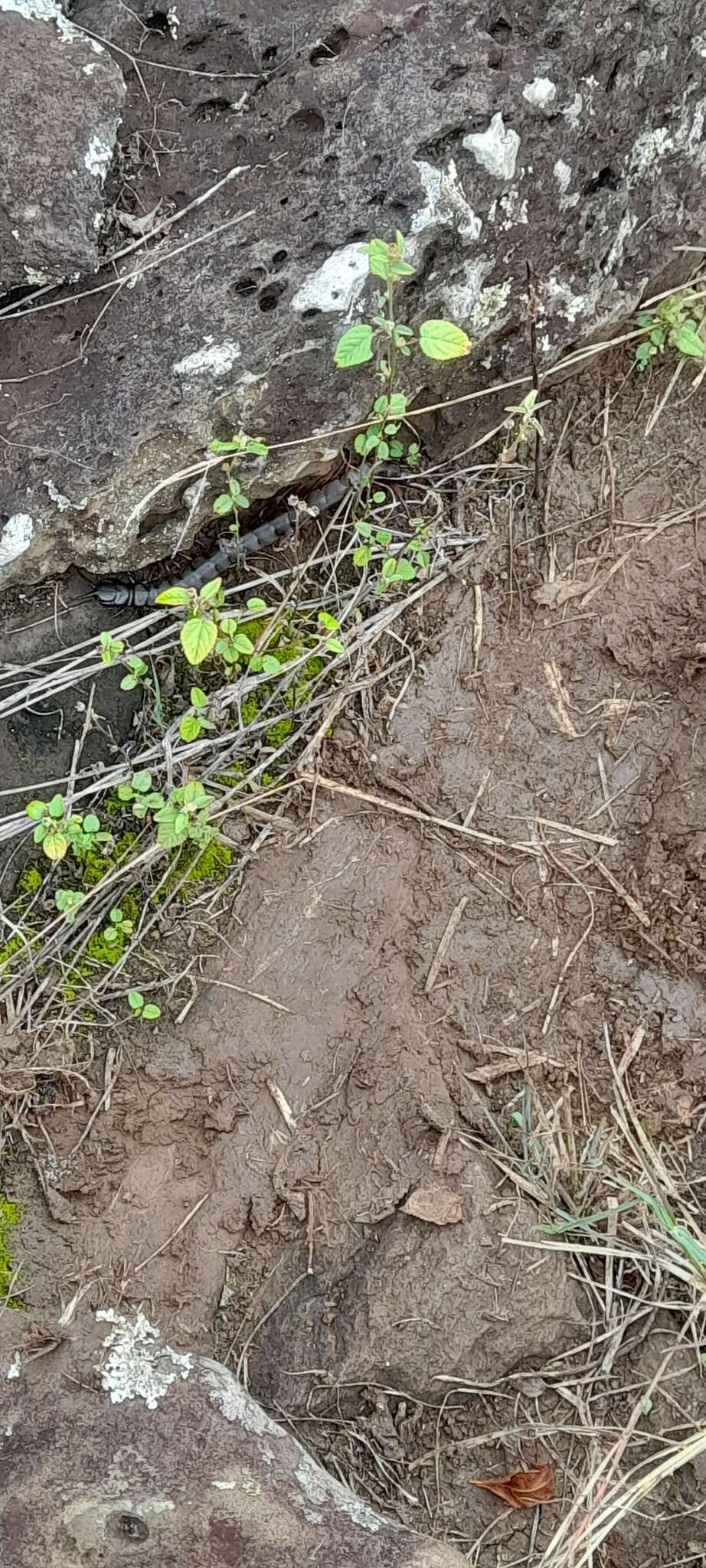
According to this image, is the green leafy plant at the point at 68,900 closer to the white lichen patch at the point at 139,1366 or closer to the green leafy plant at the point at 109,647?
the green leafy plant at the point at 109,647

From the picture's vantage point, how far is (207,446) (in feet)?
7.86

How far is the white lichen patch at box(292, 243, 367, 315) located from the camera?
2.25 metres

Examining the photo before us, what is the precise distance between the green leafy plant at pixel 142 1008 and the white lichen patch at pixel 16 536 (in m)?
1.04

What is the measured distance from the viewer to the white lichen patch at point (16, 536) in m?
2.34

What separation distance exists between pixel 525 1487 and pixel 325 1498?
0.62m

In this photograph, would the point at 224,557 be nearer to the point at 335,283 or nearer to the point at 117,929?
the point at 335,283

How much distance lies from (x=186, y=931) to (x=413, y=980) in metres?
0.58

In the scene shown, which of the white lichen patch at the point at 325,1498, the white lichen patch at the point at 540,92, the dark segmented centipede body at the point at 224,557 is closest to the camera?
the white lichen patch at the point at 325,1498

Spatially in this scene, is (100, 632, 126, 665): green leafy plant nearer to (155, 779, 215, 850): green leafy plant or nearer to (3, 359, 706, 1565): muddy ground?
(155, 779, 215, 850): green leafy plant

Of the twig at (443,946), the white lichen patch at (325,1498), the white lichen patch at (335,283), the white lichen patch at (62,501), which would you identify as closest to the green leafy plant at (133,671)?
the white lichen patch at (62,501)

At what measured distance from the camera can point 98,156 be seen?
2.15 meters

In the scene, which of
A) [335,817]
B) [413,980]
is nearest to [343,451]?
[335,817]

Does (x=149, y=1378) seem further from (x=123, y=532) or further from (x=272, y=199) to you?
(x=272, y=199)

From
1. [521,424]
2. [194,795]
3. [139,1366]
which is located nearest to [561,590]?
[521,424]
